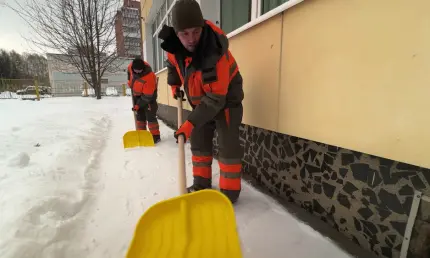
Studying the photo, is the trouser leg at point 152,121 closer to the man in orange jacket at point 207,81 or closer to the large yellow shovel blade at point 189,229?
the man in orange jacket at point 207,81

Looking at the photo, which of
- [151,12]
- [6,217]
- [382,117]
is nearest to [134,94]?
[6,217]

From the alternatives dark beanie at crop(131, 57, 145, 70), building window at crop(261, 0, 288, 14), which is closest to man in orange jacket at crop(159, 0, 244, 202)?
building window at crop(261, 0, 288, 14)

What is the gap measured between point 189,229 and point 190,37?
1.14 m

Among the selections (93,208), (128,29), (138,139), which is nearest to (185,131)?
(93,208)

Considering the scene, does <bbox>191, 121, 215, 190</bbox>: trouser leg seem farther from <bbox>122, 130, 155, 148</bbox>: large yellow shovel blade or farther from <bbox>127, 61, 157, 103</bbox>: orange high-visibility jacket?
<bbox>127, 61, 157, 103</bbox>: orange high-visibility jacket

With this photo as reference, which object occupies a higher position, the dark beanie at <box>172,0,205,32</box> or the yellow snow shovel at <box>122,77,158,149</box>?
the dark beanie at <box>172,0,205,32</box>

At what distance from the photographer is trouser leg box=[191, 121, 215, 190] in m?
1.88

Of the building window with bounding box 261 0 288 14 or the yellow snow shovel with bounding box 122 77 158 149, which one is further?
the yellow snow shovel with bounding box 122 77 158 149

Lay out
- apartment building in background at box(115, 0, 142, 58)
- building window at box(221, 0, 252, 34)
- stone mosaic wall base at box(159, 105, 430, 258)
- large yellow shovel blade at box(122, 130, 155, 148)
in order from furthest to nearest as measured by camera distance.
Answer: apartment building in background at box(115, 0, 142, 58), large yellow shovel blade at box(122, 130, 155, 148), building window at box(221, 0, 252, 34), stone mosaic wall base at box(159, 105, 430, 258)

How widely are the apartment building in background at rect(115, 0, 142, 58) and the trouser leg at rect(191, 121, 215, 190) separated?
1444 cm

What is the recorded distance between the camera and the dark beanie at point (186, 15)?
133 centimetres

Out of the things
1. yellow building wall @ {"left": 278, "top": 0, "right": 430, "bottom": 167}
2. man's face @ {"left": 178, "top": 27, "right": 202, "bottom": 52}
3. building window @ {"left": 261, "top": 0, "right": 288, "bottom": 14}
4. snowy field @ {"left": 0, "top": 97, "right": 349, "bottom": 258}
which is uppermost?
building window @ {"left": 261, "top": 0, "right": 288, "bottom": 14}

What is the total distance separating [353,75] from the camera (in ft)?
3.77

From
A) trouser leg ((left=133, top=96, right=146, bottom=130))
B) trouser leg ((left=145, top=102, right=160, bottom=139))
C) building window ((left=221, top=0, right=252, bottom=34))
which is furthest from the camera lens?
trouser leg ((left=133, top=96, right=146, bottom=130))
